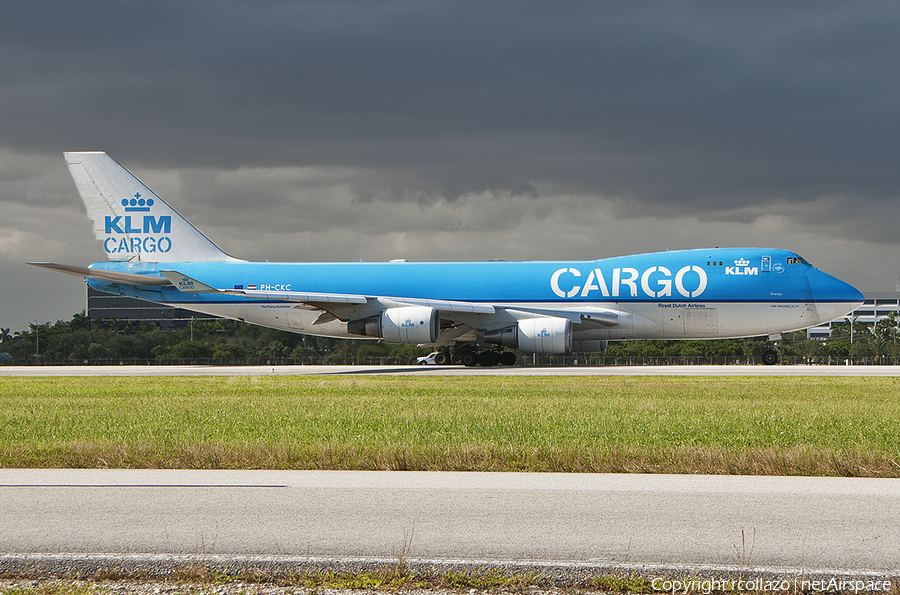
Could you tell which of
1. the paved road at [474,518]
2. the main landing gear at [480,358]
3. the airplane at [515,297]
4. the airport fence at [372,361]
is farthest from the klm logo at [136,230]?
the paved road at [474,518]

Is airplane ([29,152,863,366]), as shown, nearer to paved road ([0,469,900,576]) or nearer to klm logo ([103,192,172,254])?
klm logo ([103,192,172,254])

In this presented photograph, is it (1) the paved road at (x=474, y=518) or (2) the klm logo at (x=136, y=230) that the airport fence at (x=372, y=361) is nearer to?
(2) the klm logo at (x=136, y=230)

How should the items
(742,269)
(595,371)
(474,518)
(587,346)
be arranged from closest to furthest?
1. (474,518)
2. (595,371)
3. (742,269)
4. (587,346)

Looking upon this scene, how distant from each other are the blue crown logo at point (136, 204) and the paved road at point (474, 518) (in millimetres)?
36639

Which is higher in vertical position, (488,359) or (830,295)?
(830,295)

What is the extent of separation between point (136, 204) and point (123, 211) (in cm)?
75

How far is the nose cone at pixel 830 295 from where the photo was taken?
1363 inches

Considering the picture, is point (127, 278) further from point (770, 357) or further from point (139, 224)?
point (770, 357)

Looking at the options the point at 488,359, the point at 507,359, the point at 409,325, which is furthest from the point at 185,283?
the point at 507,359

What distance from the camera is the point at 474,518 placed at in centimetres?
594

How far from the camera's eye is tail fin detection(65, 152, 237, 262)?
41.8 metres

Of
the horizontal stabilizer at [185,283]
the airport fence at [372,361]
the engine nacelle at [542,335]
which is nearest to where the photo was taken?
the engine nacelle at [542,335]

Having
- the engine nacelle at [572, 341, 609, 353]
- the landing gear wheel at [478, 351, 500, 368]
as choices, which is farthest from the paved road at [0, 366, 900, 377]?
the landing gear wheel at [478, 351, 500, 368]

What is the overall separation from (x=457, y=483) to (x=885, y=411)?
10274 mm
